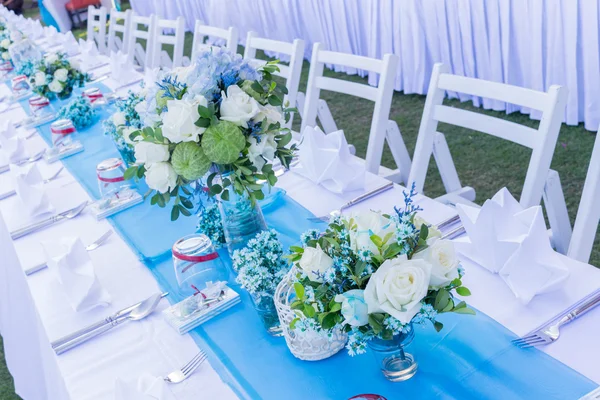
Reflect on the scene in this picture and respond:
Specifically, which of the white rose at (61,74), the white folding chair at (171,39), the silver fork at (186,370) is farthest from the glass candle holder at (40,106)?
the silver fork at (186,370)

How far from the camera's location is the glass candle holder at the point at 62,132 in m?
2.60

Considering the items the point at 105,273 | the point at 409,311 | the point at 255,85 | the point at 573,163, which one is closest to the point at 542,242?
the point at 409,311

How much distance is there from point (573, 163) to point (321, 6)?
2613 millimetres

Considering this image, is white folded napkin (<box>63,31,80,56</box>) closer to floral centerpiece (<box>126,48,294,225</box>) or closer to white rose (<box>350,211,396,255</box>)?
floral centerpiece (<box>126,48,294,225</box>)

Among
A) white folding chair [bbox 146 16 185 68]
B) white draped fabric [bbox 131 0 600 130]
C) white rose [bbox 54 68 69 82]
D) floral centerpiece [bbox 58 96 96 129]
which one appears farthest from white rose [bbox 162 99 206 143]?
white folding chair [bbox 146 16 185 68]

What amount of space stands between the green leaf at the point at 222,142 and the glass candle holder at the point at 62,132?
1.60 meters

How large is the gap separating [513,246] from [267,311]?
0.51 m

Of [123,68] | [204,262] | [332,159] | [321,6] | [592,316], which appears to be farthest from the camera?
[321,6]

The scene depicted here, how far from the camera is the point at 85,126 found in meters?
2.78

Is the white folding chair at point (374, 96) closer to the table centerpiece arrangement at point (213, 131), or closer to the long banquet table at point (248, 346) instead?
the long banquet table at point (248, 346)

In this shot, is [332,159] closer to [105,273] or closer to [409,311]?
[105,273]

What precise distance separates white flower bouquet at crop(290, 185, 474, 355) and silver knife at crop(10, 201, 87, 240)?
1258 millimetres

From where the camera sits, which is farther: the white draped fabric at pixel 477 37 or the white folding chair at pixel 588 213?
the white draped fabric at pixel 477 37

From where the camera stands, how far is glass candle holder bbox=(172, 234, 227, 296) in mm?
1404
